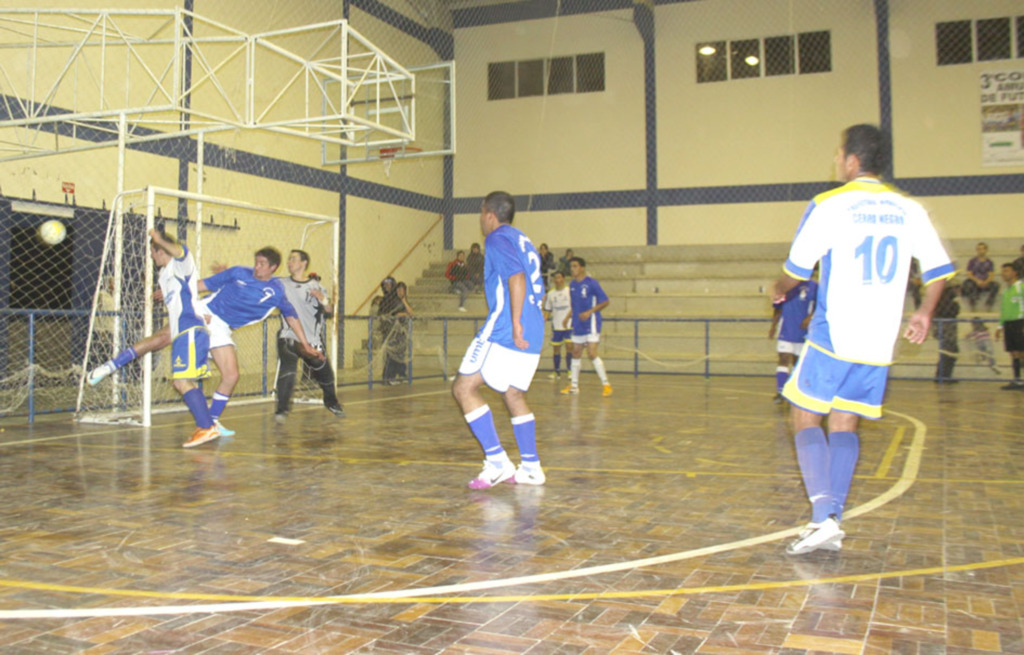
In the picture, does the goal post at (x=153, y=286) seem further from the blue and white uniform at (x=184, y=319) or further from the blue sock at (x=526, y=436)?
the blue sock at (x=526, y=436)

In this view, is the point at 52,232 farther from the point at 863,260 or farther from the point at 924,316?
the point at 924,316

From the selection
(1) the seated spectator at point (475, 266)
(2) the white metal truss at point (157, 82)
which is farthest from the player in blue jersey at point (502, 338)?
(1) the seated spectator at point (475, 266)

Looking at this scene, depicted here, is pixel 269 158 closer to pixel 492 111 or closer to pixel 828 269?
pixel 492 111

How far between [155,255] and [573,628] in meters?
6.38

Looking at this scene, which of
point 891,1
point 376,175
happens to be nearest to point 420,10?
point 376,175

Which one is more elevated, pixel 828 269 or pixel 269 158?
pixel 269 158

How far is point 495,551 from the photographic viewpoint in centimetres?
386

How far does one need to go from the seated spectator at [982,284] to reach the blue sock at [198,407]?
51.8 ft

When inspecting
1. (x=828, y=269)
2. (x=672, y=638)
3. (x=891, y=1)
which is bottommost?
(x=672, y=638)

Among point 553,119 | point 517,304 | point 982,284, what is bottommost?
point 517,304

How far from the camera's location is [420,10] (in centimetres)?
2300

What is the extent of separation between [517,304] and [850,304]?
2095 mm

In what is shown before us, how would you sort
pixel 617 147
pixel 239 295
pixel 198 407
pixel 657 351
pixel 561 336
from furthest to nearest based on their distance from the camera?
pixel 617 147, pixel 657 351, pixel 561 336, pixel 239 295, pixel 198 407

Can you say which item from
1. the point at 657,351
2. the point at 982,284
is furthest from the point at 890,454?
the point at 982,284
